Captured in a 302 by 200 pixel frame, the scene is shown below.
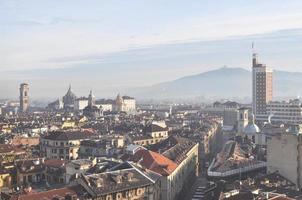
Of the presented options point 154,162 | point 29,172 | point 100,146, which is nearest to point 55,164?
point 29,172

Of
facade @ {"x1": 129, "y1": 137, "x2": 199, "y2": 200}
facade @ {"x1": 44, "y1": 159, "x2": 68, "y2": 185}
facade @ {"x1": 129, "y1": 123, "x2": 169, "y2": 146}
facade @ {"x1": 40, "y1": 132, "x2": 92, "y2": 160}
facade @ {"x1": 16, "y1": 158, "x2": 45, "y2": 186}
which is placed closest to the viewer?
facade @ {"x1": 129, "y1": 137, "x2": 199, "y2": 200}

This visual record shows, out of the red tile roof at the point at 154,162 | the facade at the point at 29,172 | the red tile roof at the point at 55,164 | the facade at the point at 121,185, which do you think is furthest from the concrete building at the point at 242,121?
the facade at the point at 121,185

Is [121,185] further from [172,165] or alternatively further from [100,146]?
[100,146]

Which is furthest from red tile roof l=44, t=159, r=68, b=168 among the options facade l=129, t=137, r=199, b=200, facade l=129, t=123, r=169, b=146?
facade l=129, t=123, r=169, b=146

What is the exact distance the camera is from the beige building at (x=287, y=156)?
262 ft

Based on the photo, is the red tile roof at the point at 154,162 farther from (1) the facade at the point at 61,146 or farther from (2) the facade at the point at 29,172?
(1) the facade at the point at 61,146

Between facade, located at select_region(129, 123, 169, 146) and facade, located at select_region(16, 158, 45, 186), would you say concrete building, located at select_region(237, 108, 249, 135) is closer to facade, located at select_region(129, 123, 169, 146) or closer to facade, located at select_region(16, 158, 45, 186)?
facade, located at select_region(129, 123, 169, 146)

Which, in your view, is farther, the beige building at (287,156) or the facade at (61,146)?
the facade at (61,146)

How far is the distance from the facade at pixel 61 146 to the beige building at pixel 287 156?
153 feet

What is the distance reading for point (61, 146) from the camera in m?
117

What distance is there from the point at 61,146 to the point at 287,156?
53002mm

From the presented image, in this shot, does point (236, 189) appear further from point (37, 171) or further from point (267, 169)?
point (37, 171)

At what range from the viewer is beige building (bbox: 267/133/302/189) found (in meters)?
79.8

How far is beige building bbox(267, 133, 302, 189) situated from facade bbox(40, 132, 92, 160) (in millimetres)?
46547
